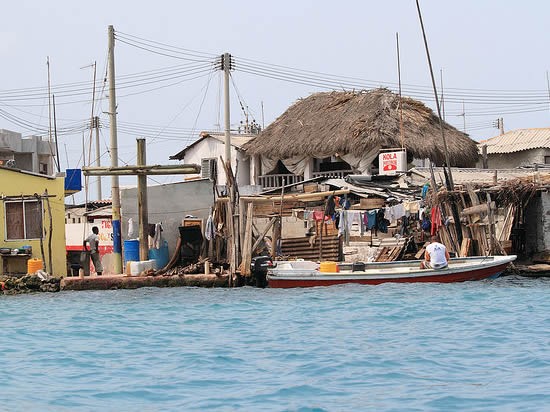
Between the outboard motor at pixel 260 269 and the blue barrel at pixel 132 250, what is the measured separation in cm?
384

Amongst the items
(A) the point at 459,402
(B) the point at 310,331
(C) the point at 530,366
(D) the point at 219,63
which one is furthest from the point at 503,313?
(D) the point at 219,63

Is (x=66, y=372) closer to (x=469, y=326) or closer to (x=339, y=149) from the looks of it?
(x=469, y=326)

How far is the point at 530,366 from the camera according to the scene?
45.4 feet

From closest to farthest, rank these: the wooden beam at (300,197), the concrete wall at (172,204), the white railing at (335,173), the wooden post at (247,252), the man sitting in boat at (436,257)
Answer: the man sitting in boat at (436,257), the wooden post at (247,252), the wooden beam at (300,197), the concrete wall at (172,204), the white railing at (335,173)

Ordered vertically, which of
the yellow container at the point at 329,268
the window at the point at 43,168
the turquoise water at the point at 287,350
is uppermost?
the window at the point at 43,168

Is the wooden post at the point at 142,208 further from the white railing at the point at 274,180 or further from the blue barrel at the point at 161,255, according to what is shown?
the white railing at the point at 274,180

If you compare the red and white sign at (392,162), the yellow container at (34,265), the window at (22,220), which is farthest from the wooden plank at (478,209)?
the window at (22,220)

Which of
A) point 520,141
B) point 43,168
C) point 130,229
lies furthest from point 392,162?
point 43,168

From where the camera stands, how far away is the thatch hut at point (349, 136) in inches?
1358

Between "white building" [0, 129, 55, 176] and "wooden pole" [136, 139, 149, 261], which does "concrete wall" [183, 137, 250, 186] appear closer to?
"white building" [0, 129, 55, 176]

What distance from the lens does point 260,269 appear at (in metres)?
26.0

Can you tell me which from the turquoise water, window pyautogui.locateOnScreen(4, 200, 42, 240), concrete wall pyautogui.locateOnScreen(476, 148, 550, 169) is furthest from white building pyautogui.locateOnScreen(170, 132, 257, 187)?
the turquoise water

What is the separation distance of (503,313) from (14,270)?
48.4 feet

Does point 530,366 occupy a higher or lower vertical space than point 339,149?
lower
